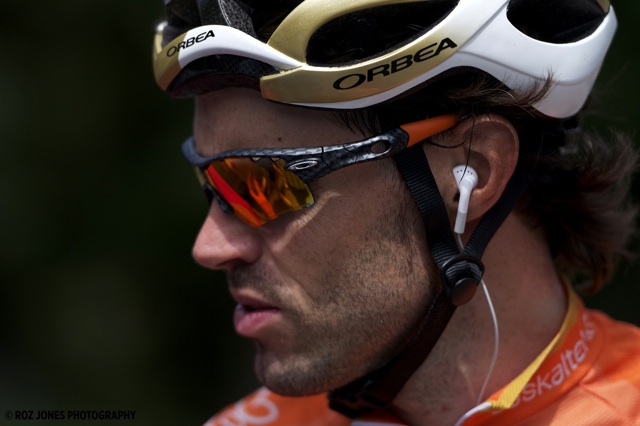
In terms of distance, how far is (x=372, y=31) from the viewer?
96.8 inches

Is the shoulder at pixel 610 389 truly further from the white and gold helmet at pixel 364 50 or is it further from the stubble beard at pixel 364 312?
the white and gold helmet at pixel 364 50

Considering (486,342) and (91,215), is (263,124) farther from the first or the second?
(91,215)

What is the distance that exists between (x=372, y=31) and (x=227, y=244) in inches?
31.9

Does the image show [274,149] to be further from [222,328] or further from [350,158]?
[222,328]

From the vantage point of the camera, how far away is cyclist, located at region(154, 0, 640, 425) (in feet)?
8.04

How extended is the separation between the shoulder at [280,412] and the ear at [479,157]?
1006 millimetres

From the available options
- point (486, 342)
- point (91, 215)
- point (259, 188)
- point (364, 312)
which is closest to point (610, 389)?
point (486, 342)

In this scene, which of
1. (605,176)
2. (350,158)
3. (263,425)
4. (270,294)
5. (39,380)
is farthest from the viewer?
(39,380)

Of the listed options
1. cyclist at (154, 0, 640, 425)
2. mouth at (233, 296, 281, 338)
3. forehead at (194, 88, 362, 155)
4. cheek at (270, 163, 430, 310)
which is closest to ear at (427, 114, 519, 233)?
cyclist at (154, 0, 640, 425)

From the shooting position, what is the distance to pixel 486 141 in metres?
2.60

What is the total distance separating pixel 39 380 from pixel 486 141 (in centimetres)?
430

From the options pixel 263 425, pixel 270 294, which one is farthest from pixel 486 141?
pixel 263 425

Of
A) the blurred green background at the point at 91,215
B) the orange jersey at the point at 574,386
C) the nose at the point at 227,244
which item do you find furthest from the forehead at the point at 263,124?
the blurred green background at the point at 91,215

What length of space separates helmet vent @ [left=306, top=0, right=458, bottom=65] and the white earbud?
436mm
